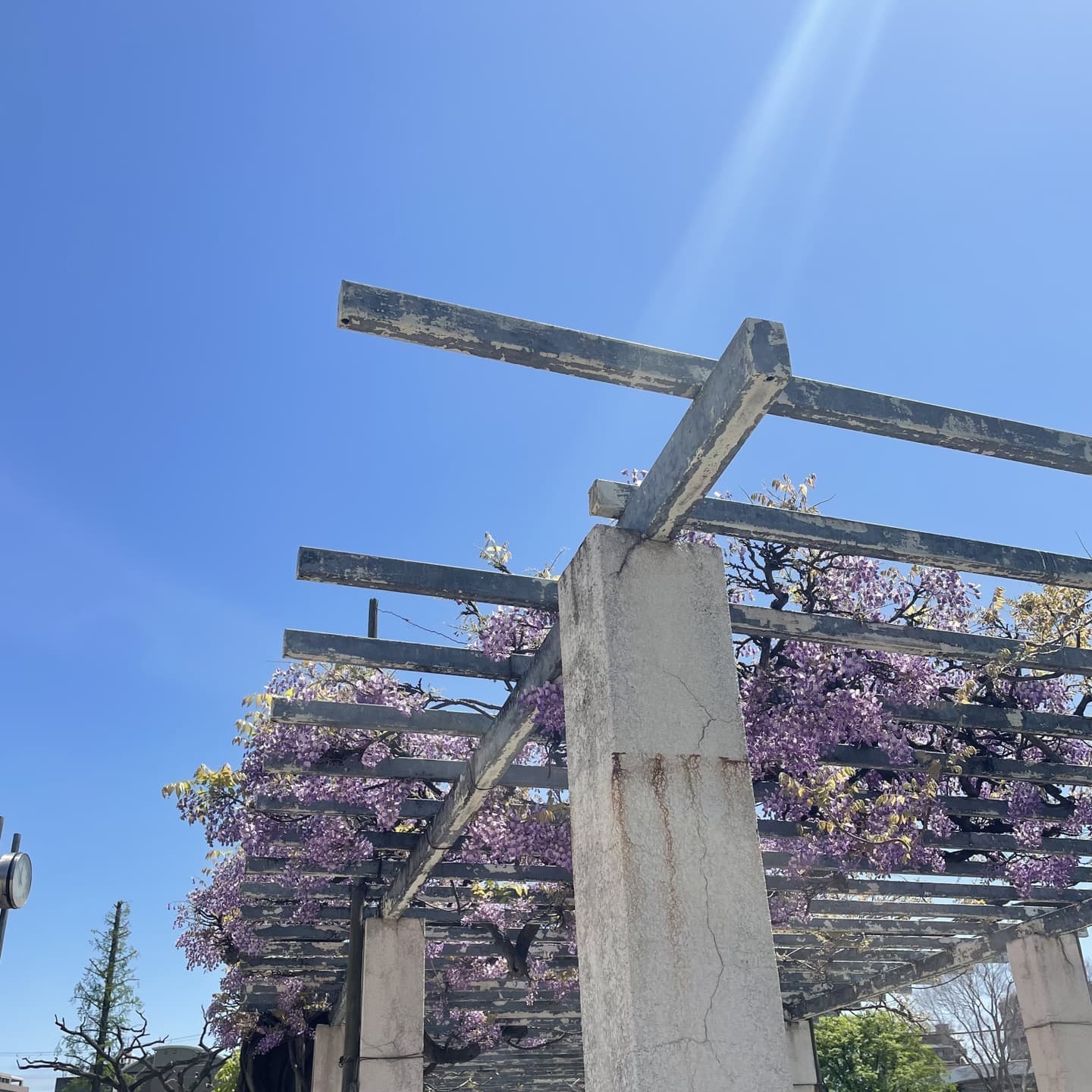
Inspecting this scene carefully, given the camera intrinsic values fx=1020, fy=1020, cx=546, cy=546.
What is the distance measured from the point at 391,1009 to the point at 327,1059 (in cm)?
580

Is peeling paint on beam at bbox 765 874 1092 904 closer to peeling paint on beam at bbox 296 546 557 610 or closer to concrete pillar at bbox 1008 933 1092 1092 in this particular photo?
concrete pillar at bbox 1008 933 1092 1092

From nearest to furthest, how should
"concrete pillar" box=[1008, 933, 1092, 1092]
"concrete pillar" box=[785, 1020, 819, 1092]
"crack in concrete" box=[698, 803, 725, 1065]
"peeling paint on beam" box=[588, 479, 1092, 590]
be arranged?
"crack in concrete" box=[698, 803, 725, 1065] < "peeling paint on beam" box=[588, 479, 1092, 590] < "concrete pillar" box=[1008, 933, 1092, 1092] < "concrete pillar" box=[785, 1020, 819, 1092]

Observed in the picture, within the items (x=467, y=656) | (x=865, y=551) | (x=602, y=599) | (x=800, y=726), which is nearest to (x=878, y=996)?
(x=800, y=726)

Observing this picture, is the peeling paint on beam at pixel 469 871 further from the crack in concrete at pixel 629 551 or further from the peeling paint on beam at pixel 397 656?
the crack in concrete at pixel 629 551

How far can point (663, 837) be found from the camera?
10.2ft

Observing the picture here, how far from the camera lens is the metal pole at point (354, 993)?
8852 millimetres

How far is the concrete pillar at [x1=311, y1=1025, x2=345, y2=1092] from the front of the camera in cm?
1348

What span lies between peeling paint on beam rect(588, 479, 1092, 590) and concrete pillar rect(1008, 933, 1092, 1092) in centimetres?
668

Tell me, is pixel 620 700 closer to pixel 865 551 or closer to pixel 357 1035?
pixel 865 551

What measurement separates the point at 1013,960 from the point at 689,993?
8.66 m

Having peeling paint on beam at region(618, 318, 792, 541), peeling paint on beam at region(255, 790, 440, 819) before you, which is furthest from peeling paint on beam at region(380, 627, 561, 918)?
peeling paint on beam at region(618, 318, 792, 541)

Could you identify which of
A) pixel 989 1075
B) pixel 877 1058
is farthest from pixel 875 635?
pixel 989 1075

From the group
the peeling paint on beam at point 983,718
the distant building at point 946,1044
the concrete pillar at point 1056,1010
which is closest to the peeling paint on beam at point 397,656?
the peeling paint on beam at point 983,718

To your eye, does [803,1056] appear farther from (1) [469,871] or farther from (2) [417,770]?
(2) [417,770]
